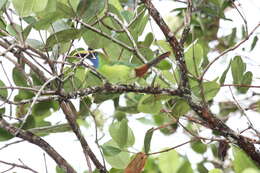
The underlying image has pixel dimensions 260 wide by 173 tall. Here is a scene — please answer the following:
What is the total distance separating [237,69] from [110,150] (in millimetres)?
193

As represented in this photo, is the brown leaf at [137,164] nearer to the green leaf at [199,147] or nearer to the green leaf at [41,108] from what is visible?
the green leaf at [41,108]

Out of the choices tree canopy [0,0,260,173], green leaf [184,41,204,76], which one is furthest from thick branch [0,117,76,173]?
green leaf [184,41,204,76]

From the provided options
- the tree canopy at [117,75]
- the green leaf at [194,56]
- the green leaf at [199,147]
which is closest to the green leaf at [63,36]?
the tree canopy at [117,75]

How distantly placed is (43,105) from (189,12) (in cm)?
31

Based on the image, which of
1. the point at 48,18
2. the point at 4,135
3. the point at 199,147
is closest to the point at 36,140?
the point at 4,135

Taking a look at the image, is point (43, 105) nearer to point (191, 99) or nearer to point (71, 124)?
point (71, 124)

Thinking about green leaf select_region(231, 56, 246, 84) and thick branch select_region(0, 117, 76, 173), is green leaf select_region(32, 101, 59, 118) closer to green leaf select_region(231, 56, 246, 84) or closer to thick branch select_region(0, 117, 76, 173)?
thick branch select_region(0, 117, 76, 173)

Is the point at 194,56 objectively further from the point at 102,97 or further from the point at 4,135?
the point at 4,135

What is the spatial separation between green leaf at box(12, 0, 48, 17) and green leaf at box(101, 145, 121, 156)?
0.19 m

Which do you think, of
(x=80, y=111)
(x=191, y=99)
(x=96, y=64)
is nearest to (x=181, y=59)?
(x=191, y=99)

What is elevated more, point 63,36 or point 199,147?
point 63,36

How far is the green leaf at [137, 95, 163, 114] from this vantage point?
0.48 metres

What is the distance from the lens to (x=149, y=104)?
19.4 inches

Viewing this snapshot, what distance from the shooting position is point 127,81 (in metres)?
0.43
